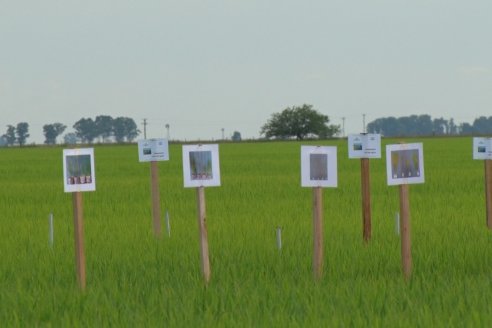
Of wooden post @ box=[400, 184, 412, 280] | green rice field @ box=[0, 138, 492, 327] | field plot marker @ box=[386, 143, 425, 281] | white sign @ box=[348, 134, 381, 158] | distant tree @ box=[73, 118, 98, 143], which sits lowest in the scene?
green rice field @ box=[0, 138, 492, 327]

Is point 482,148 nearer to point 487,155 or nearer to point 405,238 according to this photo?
point 487,155

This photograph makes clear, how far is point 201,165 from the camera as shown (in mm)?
8148

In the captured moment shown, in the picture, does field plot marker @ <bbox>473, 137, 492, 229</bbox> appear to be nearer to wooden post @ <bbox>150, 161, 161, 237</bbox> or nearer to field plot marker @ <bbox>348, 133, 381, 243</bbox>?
field plot marker @ <bbox>348, 133, 381, 243</bbox>

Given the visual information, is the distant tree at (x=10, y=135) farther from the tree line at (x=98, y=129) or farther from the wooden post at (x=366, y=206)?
the wooden post at (x=366, y=206)

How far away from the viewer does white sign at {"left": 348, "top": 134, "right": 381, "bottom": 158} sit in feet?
34.3

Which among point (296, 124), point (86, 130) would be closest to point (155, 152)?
point (296, 124)

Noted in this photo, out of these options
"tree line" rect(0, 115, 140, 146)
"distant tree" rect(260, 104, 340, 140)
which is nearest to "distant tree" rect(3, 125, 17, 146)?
"tree line" rect(0, 115, 140, 146)

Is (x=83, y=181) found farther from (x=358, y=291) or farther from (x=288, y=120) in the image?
(x=288, y=120)

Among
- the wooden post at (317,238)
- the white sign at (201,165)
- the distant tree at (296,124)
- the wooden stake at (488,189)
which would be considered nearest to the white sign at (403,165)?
the wooden post at (317,238)

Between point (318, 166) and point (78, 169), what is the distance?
6.77 feet

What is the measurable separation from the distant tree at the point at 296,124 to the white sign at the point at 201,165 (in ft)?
390

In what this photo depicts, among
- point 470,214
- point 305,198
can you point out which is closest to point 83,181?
point 470,214

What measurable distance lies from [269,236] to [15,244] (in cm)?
304

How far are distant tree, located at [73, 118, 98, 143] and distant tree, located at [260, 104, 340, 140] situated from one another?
162 feet
